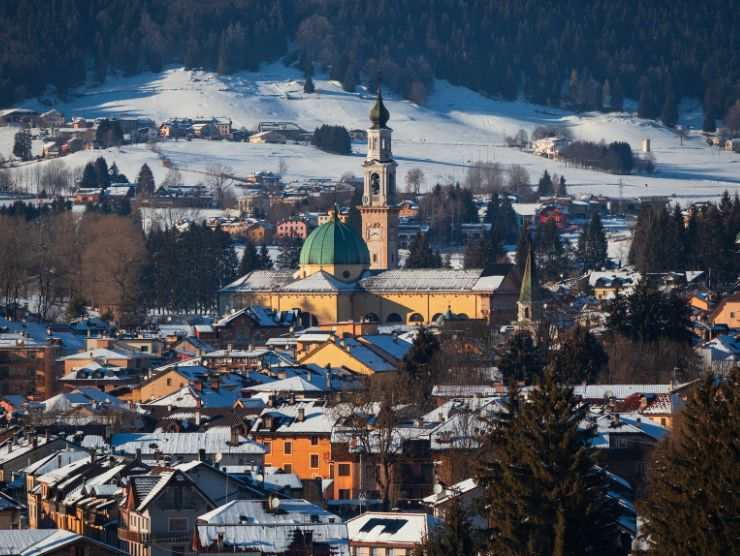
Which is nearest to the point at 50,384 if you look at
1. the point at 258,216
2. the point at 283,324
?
the point at 283,324

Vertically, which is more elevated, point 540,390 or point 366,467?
point 540,390

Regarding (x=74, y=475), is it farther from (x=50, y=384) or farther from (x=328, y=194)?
(x=328, y=194)

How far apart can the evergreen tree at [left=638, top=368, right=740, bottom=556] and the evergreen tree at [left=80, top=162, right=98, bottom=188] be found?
5927 inches

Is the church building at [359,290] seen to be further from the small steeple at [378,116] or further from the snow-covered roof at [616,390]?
the snow-covered roof at [616,390]

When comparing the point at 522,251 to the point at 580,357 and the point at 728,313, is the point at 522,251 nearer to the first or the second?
the point at 728,313

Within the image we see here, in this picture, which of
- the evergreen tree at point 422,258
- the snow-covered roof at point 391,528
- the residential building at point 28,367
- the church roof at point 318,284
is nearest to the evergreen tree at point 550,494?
the snow-covered roof at point 391,528

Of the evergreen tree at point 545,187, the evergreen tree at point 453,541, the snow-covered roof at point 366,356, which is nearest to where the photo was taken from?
the evergreen tree at point 453,541

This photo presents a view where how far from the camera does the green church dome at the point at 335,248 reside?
10775 centimetres

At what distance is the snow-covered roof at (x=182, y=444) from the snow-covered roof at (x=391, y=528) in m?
10.2

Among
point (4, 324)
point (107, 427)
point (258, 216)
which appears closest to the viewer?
point (107, 427)

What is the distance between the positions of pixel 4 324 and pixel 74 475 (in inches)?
1623

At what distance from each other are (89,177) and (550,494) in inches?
5901

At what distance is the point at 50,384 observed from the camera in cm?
8194

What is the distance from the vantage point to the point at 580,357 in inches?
2773
